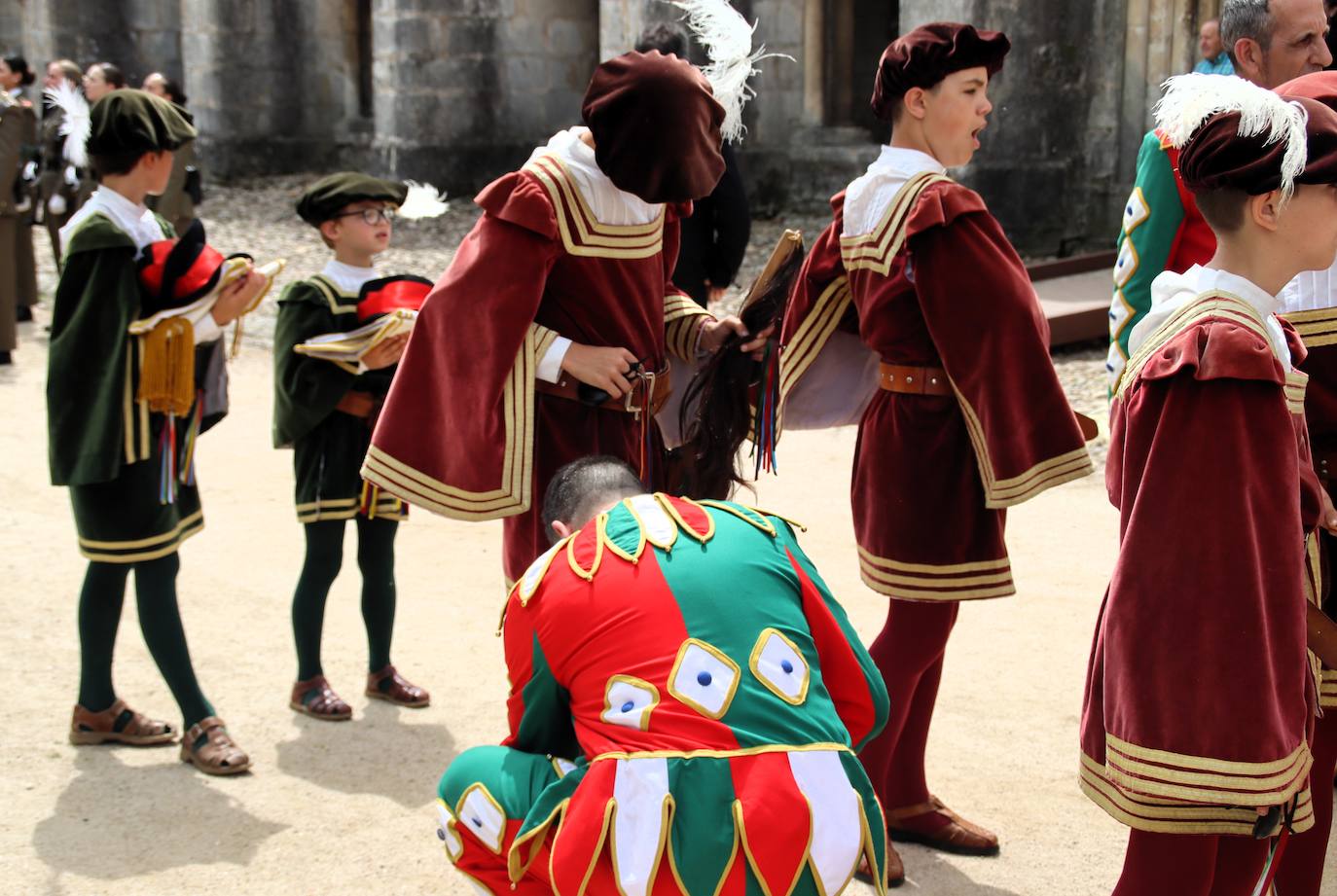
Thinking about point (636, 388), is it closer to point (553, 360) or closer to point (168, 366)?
point (553, 360)

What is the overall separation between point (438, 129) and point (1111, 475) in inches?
481

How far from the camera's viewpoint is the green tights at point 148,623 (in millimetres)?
3918

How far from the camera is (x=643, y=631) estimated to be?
2377 millimetres

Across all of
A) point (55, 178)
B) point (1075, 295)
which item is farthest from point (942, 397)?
point (55, 178)

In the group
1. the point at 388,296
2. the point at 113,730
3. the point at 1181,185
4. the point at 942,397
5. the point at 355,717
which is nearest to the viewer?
the point at 942,397

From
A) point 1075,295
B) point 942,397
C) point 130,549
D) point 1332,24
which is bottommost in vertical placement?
point 1075,295

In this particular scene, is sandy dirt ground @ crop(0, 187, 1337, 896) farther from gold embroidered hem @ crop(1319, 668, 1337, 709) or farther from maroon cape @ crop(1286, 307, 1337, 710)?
maroon cape @ crop(1286, 307, 1337, 710)

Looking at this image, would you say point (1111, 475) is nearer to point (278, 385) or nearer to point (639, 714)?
point (639, 714)

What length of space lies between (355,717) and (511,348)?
1.54 m

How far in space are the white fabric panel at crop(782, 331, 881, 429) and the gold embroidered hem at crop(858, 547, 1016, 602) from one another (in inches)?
18.6

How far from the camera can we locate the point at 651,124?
3125 mm

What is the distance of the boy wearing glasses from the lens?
420 centimetres

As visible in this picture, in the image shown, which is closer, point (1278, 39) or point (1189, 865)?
point (1189, 865)

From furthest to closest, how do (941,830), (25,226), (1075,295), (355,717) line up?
1. (25,226)
2. (1075,295)
3. (355,717)
4. (941,830)
